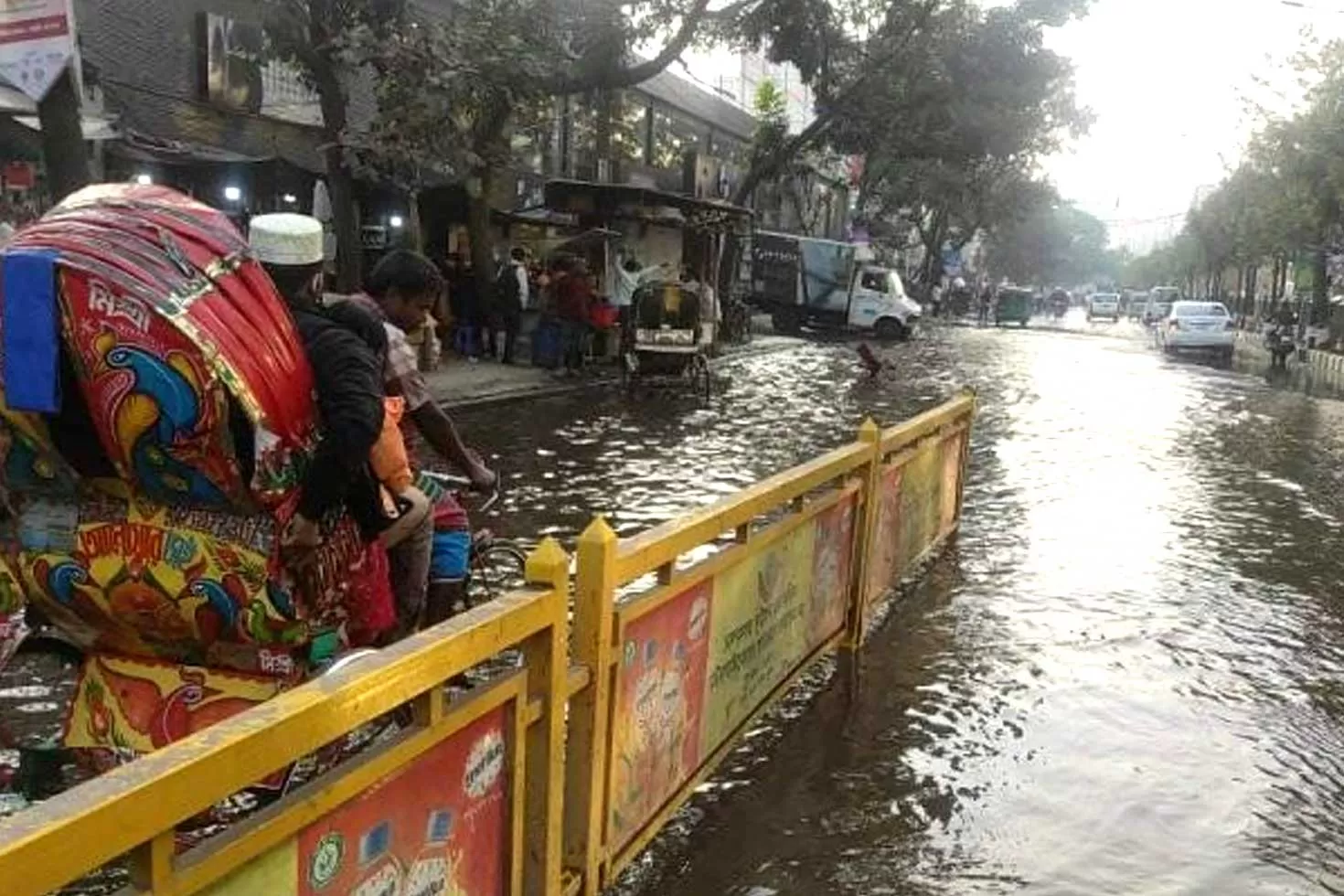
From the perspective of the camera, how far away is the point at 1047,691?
20.0 feet

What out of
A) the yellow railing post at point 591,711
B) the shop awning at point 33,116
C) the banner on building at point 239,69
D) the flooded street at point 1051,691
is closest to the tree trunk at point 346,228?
the banner on building at point 239,69

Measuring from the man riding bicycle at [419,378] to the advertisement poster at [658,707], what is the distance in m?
0.84

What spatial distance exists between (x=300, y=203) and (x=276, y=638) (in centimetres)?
1766

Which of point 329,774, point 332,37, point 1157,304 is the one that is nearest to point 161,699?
point 329,774

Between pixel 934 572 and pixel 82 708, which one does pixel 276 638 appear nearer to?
pixel 82 708

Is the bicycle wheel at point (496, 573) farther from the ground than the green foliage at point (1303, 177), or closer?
closer

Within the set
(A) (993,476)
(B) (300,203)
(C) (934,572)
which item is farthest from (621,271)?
(C) (934,572)

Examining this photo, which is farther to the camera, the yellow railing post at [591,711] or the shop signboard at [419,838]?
the yellow railing post at [591,711]

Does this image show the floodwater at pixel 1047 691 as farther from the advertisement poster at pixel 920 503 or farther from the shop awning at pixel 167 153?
the shop awning at pixel 167 153

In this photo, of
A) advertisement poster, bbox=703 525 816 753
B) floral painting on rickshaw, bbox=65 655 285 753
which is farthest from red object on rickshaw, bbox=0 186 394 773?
advertisement poster, bbox=703 525 816 753

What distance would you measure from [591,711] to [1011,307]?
2038 inches

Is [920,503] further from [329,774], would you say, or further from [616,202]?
[616,202]

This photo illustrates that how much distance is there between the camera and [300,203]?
1977cm

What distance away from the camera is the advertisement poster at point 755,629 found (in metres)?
4.25
